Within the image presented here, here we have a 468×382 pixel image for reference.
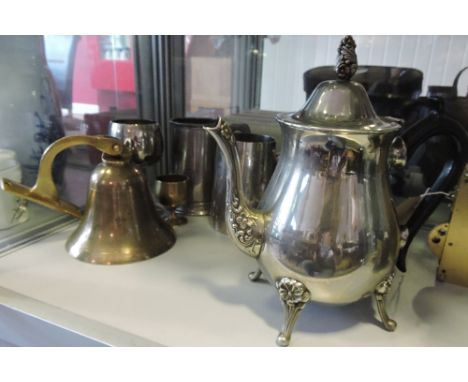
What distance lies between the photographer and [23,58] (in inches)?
25.0

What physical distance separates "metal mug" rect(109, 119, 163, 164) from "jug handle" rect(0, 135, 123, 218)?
0.07 metres

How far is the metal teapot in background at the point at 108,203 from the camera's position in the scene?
0.54 m

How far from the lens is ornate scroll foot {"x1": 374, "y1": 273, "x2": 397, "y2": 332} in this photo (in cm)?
42

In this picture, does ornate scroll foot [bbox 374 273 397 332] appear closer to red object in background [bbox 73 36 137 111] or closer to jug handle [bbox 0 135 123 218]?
jug handle [bbox 0 135 123 218]

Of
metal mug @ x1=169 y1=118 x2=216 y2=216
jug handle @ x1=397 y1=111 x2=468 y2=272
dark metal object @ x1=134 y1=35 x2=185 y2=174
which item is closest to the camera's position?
jug handle @ x1=397 y1=111 x2=468 y2=272

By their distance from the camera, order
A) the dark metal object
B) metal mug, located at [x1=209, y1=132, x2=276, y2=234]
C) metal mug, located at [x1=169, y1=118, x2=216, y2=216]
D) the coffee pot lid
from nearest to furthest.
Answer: the coffee pot lid, metal mug, located at [x1=209, y1=132, x2=276, y2=234], metal mug, located at [x1=169, y1=118, x2=216, y2=216], the dark metal object

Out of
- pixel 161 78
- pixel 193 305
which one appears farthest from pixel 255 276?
pixel 161 78

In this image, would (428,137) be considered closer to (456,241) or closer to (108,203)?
(456,241)

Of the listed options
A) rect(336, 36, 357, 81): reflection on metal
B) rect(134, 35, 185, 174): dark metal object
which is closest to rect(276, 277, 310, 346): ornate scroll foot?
rect(336, 36, 357, 81): reflection on metal

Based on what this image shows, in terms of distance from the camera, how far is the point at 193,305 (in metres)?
0.46

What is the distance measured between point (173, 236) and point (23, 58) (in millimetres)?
399

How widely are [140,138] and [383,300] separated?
0.44 meters

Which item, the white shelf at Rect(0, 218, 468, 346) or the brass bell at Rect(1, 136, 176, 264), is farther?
the brass bell at Rect(1, 136, 176, 264)
